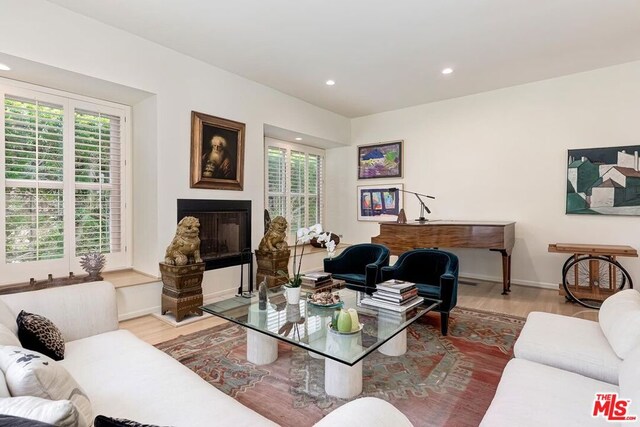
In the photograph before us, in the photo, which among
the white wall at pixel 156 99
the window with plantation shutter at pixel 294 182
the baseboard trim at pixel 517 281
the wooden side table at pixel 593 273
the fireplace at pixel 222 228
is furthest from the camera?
the window with plantation shutter at pixel 294 182

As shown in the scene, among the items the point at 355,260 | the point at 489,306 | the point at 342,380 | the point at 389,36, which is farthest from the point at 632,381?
the point at 389,36

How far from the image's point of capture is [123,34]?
134 inches

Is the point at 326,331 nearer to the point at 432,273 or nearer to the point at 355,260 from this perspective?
the point at 432,273

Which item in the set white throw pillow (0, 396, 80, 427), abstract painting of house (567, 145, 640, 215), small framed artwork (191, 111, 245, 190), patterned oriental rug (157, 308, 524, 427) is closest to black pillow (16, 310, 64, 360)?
patterned oriental rug (157, 308, 524, 427)

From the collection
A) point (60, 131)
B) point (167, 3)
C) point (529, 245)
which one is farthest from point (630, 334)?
point (60, 131)

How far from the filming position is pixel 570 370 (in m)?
1.71

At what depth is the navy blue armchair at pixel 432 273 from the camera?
305 centimetres

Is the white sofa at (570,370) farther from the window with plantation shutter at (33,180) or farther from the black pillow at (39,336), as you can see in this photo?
the window with plantation shutter at (33,180)

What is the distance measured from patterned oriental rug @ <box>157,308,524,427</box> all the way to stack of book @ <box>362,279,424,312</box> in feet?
1.35

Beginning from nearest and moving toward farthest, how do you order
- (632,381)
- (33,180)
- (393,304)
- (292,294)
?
(632,381) < (393,304) < (292,294) < (33,180)

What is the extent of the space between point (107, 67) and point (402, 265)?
12.2ft

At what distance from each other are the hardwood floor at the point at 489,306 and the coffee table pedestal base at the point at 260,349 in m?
1.01

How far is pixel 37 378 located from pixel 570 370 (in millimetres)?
2331

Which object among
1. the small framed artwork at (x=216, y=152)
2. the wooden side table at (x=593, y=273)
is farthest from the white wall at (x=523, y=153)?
the small framed artwork at (x=216, y=152)
